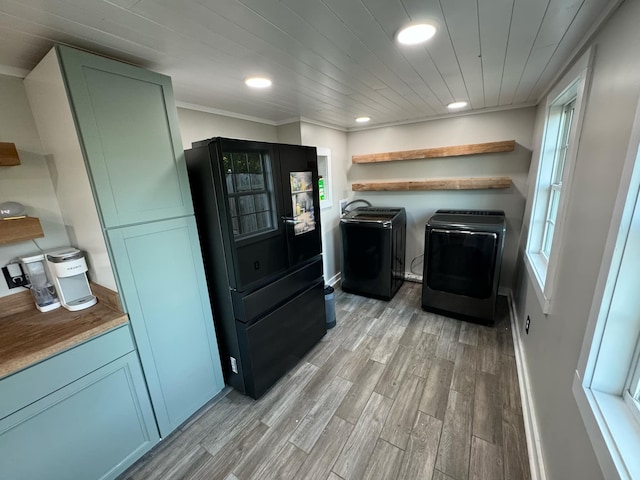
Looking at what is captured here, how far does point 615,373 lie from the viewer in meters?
0.85

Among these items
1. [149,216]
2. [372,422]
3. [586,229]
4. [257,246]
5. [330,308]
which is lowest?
[372,422]

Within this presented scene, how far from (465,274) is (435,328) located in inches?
24.2

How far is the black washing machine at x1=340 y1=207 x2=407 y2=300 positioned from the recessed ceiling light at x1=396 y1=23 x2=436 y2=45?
1862mm

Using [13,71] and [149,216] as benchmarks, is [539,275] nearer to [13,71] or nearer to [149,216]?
[149,216]

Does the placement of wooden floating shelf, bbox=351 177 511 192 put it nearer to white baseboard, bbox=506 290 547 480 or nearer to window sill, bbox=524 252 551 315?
window sill, bbox=524 252 551 315

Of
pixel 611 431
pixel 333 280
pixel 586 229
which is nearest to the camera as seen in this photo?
pixel 611 431

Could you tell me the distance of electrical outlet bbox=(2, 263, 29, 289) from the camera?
135 cm

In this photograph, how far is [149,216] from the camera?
141cm

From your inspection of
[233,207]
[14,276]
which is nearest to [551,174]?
[233,207]

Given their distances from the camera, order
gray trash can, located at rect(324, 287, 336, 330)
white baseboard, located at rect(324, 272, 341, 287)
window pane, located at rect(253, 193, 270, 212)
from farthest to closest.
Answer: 1. white baseboard, located at rect(324, 272, 341, 287)
2. gray trash can, located at rect(324, 287, 336, 330)
3. window pane, located at rect(253, 193, 270, 212)

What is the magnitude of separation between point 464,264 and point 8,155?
326 cm

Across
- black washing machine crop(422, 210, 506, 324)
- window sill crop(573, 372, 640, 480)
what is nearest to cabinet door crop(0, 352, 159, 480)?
window sill crop(573, 372, 640, 480)

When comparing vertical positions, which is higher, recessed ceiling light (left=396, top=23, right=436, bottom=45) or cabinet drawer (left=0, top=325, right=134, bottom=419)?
recessed ceiling light (left=396, top=23, right=436, bottom=45)

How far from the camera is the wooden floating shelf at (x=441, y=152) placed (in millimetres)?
2762
